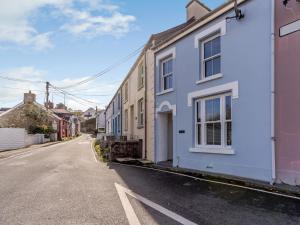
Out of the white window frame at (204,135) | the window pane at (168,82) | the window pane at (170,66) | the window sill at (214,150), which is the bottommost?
the window sill at (214,150)

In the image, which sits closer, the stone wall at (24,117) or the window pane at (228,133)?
the window pane at (228,133)

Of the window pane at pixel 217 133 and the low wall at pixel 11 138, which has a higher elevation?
the window pane at pixel 217 133

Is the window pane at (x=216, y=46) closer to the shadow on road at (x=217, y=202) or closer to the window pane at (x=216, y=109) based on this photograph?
the window pane at (x=216, y=109)

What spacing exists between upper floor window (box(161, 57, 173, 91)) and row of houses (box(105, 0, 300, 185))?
49 mm

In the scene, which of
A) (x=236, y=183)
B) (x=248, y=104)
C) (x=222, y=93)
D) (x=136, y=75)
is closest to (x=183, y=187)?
(x=236, y=183)

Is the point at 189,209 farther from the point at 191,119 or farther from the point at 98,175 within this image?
the point at 191,119

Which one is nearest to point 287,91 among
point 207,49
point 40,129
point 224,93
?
point 224,93

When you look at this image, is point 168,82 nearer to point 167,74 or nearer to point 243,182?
point 167,74

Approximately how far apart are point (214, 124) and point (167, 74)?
4.78 meters

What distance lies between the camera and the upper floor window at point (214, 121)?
11906 mm

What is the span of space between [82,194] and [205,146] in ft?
19.4

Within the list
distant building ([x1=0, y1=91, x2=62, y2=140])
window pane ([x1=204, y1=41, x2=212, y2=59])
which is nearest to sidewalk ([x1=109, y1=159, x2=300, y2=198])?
window pane ([x1=204, y1=41, x2=212, y2=59])

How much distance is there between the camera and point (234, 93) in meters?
11.4

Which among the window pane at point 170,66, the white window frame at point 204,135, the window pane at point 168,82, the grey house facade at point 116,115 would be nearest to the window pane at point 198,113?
the white window frame at point 204,135
